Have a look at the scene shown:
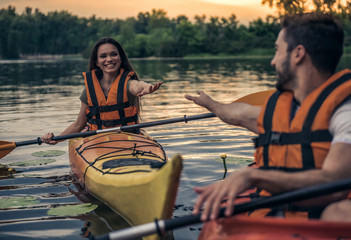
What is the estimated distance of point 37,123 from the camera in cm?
944

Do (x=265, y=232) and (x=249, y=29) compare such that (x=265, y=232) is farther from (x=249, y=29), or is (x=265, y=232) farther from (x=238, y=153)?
(x=249, y=29)

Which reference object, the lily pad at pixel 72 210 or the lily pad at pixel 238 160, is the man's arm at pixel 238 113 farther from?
the lily pad at pixel 238 160

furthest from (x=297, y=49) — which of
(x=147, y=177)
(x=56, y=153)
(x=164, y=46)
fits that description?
(x=164, y=46)

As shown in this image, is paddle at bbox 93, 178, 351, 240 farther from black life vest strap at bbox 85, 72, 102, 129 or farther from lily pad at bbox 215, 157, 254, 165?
lily pad at bbox 215, 157, 254, 165

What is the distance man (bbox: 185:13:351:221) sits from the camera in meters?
2.07

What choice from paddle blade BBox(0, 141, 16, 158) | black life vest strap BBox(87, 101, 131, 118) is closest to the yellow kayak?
black life vest strap BBox(87, 101, 131, 118)

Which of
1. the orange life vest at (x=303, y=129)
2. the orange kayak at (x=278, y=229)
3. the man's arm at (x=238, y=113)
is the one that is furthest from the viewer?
the man's arm at (x=238, y=113)

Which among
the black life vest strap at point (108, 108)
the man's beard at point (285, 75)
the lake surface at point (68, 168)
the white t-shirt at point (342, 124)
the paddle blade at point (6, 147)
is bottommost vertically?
the lake surface at point (68, 168)

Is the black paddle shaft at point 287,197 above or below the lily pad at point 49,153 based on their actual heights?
above

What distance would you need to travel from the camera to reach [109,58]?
17.8 feet

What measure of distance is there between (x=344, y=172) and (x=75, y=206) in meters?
2.90

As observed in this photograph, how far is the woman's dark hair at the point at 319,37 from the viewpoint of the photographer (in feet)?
7.43

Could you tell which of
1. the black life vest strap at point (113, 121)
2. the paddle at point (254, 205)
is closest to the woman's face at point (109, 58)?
the black life vest strap at point (113, 121)

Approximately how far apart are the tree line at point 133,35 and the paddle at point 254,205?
68468 millimetres
